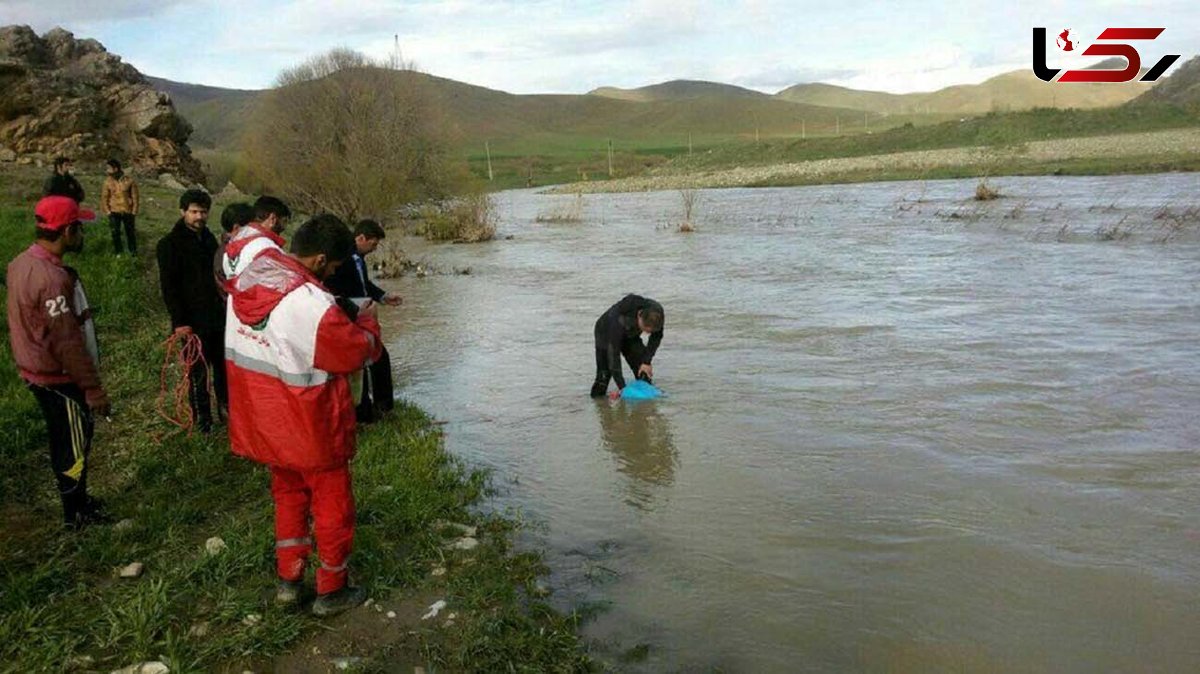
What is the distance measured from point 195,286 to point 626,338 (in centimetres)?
354

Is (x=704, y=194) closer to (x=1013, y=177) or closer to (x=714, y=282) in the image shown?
(x=1013, y=177)

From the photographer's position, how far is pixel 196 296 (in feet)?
20.2

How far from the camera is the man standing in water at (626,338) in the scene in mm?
6918

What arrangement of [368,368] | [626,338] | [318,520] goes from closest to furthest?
[318,520]
[368,368]
[626,338]

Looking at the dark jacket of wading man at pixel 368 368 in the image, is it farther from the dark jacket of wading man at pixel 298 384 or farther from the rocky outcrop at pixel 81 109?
the rocky outcrop at pixel 81 109

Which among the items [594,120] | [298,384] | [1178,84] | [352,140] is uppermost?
[594,120]

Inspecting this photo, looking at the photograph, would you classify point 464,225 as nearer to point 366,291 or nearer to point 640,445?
point 366,291

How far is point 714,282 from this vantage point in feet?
51.0

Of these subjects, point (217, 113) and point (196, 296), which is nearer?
point (196, 296)

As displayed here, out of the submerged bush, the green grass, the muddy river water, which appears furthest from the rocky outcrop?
the green grass

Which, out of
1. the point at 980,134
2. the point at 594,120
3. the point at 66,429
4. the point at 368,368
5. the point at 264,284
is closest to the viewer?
the point at 264,284

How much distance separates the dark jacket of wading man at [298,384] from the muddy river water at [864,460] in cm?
138

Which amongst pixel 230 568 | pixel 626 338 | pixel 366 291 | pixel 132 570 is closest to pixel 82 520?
pixel 132 570

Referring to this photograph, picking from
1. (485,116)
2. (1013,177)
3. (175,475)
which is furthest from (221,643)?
(485,116)
